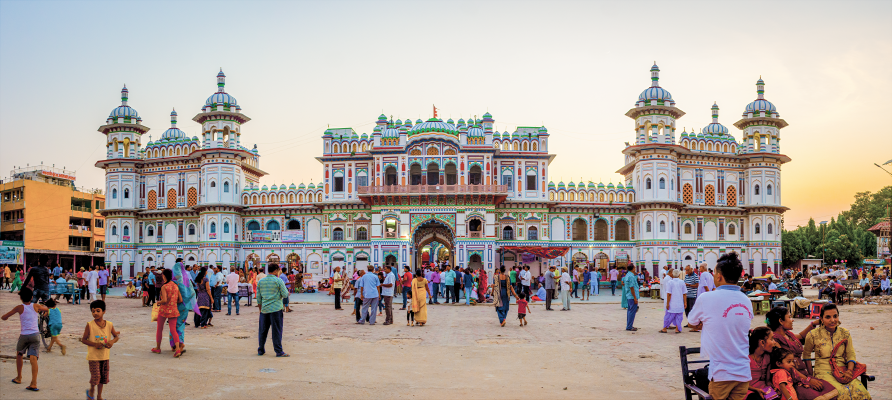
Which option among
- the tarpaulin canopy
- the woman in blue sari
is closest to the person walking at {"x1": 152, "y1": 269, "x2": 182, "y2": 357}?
the woman in blue sari

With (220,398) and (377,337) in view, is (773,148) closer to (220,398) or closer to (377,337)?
(377,337)

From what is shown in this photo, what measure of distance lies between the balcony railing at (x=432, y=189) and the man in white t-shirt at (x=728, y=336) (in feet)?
112


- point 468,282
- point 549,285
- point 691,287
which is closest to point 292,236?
point 468,282

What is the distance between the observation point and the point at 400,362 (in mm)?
10852

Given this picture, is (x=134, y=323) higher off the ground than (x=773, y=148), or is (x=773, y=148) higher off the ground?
(x=773, y=148)

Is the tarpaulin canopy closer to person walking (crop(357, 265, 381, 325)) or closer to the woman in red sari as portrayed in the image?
person walking (crop(357, 265, 381, 325))

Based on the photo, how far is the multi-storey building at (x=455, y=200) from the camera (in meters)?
40.7

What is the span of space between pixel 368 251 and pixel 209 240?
34.1 feet

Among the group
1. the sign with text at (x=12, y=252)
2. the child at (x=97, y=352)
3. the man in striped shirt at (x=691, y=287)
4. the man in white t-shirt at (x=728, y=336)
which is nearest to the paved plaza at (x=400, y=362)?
the child at (x=97, y=352)

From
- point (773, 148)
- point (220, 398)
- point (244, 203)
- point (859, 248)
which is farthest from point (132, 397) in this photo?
point (859, 248)

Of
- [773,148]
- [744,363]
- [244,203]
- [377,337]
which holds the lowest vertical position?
[377,337]

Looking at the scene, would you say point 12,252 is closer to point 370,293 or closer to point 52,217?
point 52,217

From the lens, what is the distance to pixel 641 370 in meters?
10.1

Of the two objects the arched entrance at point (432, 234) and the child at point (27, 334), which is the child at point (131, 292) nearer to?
the arched entrance at point (432, 234)
